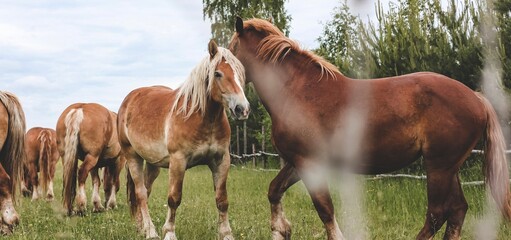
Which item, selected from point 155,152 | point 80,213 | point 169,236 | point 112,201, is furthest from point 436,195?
point 112,201

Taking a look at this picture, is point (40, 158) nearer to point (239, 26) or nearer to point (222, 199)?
point (222, 199)

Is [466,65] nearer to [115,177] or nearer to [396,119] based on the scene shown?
[396,119]

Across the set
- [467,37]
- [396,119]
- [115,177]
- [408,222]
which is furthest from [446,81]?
[115,177]

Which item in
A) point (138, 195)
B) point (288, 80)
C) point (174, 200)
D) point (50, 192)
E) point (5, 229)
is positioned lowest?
point (50, 192)

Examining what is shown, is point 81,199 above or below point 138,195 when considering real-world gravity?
below

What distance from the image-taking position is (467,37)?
8.40 metres

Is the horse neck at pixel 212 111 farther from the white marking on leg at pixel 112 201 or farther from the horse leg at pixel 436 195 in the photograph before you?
the white marking on leg at pixel 112 201

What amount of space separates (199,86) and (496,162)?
283 cm

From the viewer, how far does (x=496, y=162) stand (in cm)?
398

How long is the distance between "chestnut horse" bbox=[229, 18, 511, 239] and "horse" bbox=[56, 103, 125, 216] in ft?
15.5

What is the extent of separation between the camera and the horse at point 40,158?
10.8 metres

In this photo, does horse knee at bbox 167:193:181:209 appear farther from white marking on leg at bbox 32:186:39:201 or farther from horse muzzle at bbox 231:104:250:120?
white marking on leg at bbox 32:186:39:201

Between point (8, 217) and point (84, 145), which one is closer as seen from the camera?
point (8, 217)

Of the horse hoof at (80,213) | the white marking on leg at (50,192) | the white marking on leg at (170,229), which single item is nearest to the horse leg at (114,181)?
the horse hoof at (80,213)
